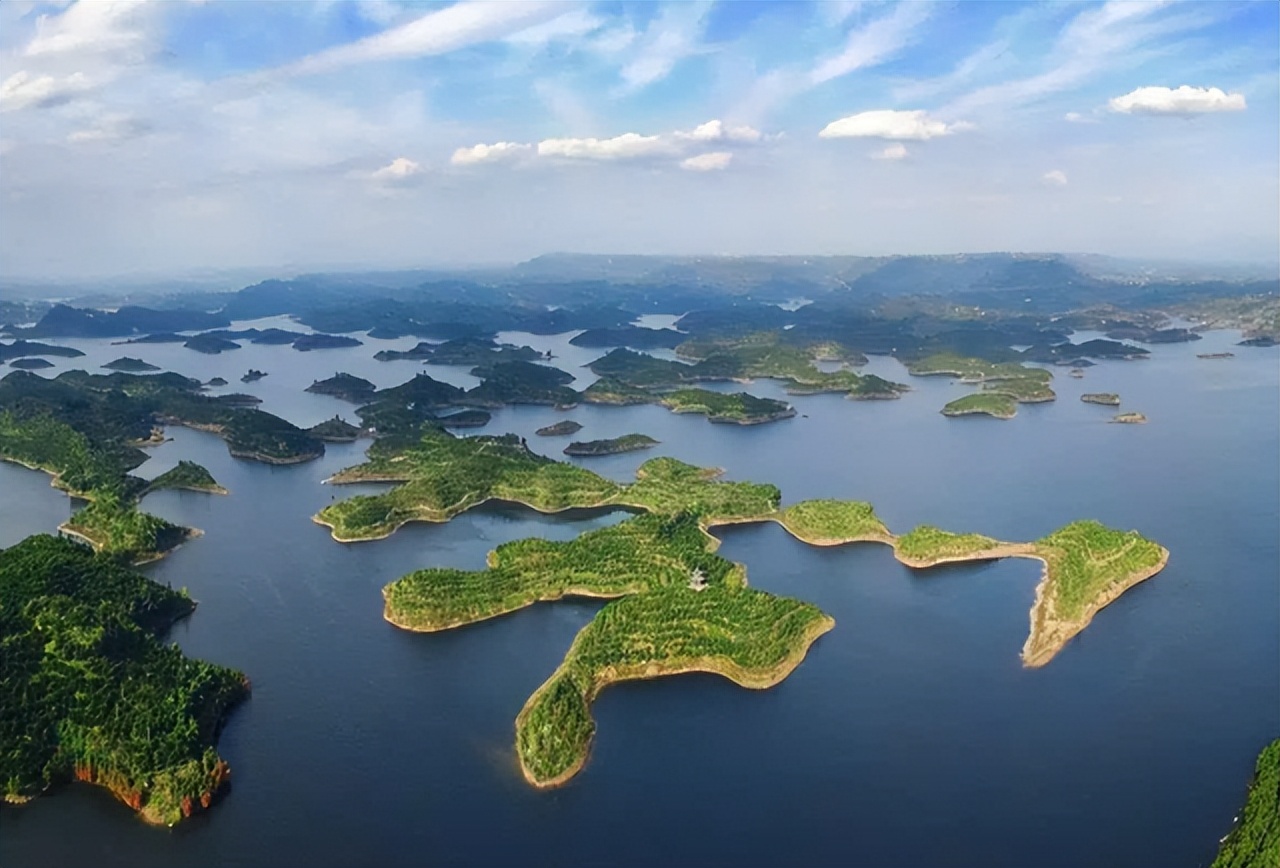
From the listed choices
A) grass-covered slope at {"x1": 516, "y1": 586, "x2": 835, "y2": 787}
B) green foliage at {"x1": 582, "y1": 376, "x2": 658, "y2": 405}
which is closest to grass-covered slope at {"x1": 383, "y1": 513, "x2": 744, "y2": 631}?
grass-covered slope at {"x1": 516, "y1": 586, "x2": 835, "y2": 787}

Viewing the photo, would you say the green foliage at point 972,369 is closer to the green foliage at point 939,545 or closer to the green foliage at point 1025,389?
the green foliage at point 1025,389

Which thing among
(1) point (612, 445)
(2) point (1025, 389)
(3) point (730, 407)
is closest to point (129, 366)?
(1) point (612, 445)

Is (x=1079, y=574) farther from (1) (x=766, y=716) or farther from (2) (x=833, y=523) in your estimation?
(1) (x=766, y=716)

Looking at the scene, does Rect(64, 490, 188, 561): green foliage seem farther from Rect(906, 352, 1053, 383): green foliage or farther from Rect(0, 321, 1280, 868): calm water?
Rect(906, 352, 1053, 383): green foliage

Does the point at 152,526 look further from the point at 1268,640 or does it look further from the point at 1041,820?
the point at 1268,640

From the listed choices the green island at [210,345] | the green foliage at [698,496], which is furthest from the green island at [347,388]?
the green foliage at [698,496]
